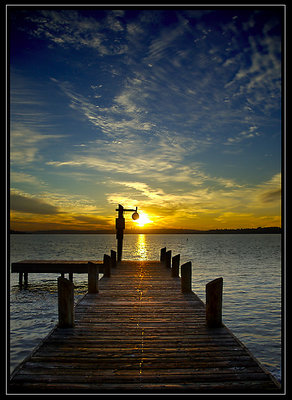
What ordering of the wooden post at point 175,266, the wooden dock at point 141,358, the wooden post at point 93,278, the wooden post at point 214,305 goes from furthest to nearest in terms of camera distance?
1. the wooden post at point 175,266
2. the wooden post at point 93,278
3. the wooden post at point 214,305
4. the wooden dock at point 141,358

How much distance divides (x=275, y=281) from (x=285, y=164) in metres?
32.1

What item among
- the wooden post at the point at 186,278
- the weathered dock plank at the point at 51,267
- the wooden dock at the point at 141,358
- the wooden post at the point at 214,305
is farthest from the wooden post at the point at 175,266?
the weathered dock plank at the point at 51,267

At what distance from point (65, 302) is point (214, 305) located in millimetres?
3191

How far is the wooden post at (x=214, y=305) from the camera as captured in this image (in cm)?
634

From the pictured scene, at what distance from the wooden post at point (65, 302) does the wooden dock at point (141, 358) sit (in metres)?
0.18

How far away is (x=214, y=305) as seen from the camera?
6.38m

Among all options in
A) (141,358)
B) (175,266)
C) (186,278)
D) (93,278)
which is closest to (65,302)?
(141,358)

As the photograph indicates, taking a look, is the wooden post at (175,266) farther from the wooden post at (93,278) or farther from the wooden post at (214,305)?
the wooden post at (214,305)

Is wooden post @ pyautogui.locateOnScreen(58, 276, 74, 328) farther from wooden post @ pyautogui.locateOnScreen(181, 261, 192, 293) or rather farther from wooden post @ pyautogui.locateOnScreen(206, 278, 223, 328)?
wooden post @ pyautogui.locateOnScreen(181, 261, 192, 293)

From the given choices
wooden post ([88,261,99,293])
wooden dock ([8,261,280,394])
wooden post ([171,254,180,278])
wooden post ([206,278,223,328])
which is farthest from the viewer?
wooden post ([171,254,180,278])

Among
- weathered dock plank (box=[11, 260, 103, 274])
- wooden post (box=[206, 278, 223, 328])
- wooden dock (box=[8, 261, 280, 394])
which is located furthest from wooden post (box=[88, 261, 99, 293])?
weathered dock plank (box=[11, 260, 103, 274])

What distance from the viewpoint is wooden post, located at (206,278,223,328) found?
634cm

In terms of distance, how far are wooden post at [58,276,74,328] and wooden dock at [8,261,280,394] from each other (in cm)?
18

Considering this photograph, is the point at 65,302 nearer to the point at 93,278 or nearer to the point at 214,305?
the point at 214,305
